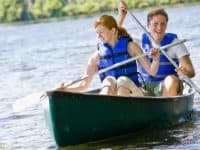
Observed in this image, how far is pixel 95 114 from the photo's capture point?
285 inches

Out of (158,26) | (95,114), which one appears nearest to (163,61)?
(158,26)

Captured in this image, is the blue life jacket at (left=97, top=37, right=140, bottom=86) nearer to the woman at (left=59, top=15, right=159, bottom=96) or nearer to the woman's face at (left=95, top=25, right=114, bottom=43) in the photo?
the woman at (left=59, top=15, right=159, bottom=96)

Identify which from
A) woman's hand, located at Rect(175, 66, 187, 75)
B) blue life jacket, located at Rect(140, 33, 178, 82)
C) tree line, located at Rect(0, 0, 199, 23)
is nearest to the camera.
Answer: woman's hand, located at Rect(175, 66, 187, 75)

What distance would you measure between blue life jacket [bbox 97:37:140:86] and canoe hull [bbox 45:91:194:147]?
1.39 feet

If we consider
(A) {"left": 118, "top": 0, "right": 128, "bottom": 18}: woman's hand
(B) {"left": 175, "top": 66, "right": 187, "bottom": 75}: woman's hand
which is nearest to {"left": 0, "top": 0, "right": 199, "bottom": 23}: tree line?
(A) {"left": 118, "top": 0, "right": 128, "bottom": 18}: woman's hand

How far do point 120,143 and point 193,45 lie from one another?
14.0 m

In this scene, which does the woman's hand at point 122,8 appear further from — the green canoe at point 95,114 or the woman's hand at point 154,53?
the green canoe at point 95,114

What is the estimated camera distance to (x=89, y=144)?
24.9 feet

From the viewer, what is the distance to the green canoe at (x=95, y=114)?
7.08 m

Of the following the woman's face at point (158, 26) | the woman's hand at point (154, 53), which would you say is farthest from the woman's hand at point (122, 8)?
the woman's hand at point (154, 53)

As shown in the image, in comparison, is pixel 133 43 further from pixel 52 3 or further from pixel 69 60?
pixel 52 3

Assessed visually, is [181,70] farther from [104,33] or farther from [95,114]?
[95,114]

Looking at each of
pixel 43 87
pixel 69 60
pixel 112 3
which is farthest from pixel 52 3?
pixel 43 87

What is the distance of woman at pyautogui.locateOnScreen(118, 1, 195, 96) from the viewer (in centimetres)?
782
